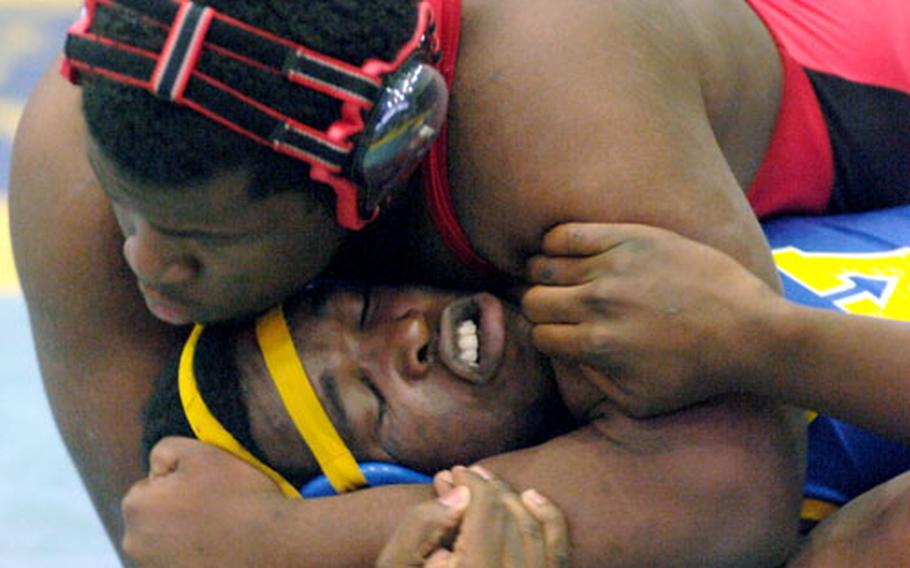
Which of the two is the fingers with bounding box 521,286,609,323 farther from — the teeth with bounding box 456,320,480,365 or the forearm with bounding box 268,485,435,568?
the forearm with bounding box 268,485,435,568

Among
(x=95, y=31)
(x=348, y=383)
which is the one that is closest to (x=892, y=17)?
(x=348, y=383)

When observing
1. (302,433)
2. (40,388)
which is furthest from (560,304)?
(40,388)

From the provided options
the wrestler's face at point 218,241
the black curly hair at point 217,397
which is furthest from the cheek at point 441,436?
the wrestler's face at point 218,241

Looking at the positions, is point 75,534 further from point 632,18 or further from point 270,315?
point 632,18

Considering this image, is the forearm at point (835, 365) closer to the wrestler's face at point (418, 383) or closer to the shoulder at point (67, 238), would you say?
the wrestler's face at point (418, 383)

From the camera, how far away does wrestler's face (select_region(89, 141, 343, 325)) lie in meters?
1.76

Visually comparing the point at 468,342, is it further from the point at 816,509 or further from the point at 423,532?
the point at 816,509

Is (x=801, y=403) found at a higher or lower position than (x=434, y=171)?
lower

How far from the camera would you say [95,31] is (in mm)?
1744

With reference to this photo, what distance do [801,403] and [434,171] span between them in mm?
490

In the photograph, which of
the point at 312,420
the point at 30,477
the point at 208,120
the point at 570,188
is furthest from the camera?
the point at 30,477

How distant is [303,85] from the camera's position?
5.66 feet

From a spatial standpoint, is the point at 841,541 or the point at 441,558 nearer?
the point at 441,558

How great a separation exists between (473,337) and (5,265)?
2572 millimetres
